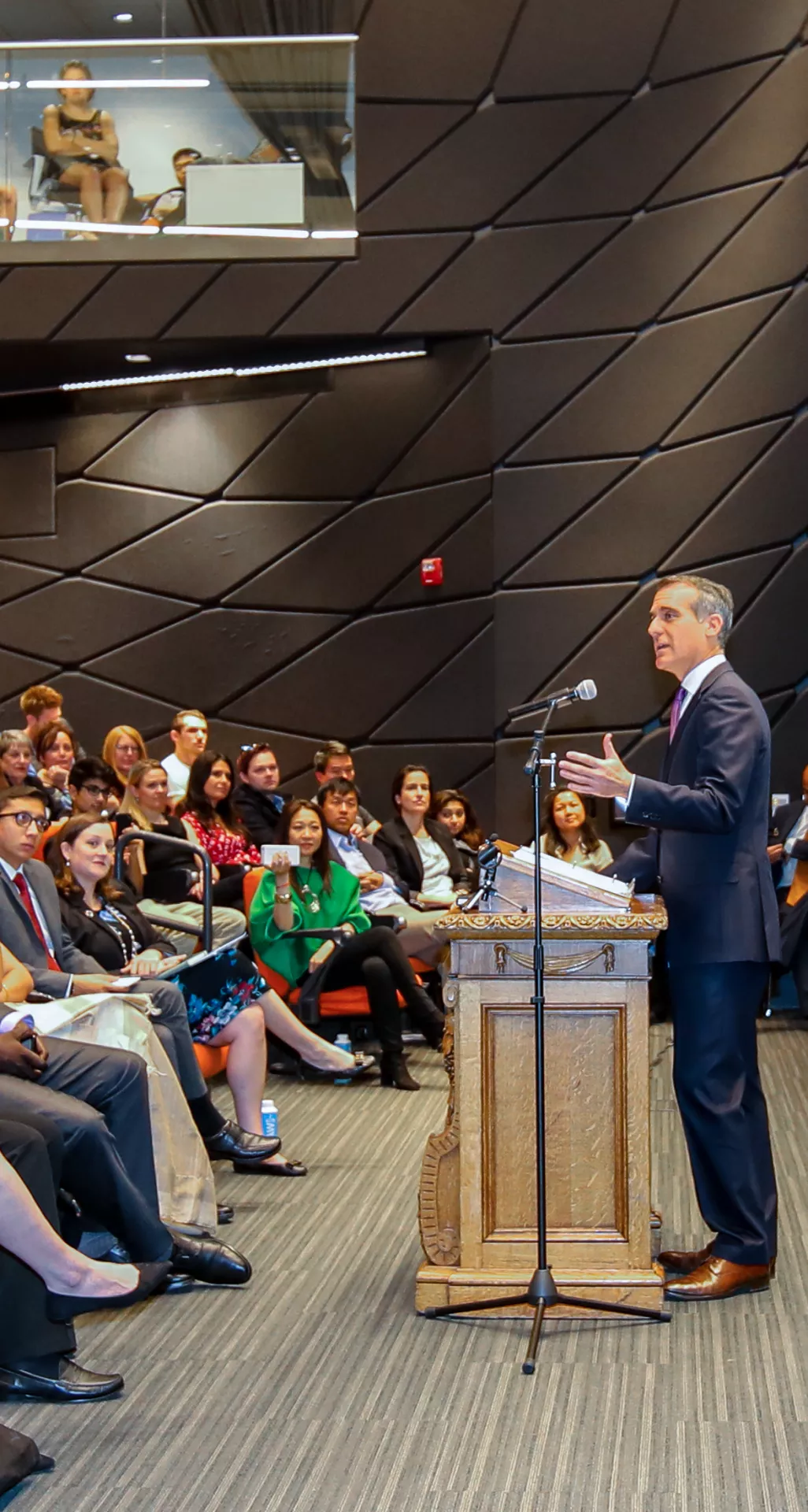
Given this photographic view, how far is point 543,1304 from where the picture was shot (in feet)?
11.0

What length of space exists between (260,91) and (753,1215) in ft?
20.9

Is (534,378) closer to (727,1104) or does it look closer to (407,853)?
(407,853)

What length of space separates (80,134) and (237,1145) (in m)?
5.44

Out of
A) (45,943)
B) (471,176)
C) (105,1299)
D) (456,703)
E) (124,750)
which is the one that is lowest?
(105,1299)

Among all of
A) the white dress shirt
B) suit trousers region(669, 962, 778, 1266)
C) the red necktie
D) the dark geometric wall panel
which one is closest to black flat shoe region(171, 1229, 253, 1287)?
the red necktie

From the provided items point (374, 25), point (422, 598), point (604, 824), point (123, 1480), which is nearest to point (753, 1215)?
point (123, 1480)

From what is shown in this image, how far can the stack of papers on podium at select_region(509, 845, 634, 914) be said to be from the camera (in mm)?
3562

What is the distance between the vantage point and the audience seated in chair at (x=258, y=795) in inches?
285

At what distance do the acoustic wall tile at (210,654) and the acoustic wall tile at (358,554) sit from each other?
11 cm

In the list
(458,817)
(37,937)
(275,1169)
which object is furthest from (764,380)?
(37,937)

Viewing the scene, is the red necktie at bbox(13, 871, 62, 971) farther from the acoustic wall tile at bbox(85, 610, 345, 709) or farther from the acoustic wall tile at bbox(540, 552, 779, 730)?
the acoustic wall tile at bbox(85, 610, 345, 709)

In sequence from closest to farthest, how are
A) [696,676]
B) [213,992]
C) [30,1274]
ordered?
[30,1274]
[696,676]
[213,992]

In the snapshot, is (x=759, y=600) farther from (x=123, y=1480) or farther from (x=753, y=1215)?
(x=123, y=1480)

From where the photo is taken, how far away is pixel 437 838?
7.66m
